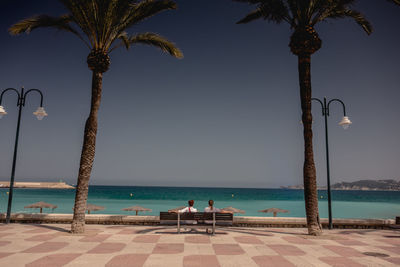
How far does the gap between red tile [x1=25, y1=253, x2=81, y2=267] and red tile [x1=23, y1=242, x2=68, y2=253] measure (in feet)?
2.34

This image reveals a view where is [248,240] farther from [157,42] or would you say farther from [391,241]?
[157,42]

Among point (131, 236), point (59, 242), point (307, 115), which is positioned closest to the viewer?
point (59, 242)

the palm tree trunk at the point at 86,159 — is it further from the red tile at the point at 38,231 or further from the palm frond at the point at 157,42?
the palm frond at the point at 157,42

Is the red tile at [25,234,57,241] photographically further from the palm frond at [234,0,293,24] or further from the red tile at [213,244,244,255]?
the palm frond at [234,0,293,24]

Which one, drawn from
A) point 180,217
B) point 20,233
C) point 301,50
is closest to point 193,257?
point 180,217

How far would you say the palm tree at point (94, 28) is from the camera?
10047mm

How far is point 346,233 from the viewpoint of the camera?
10.8 meters

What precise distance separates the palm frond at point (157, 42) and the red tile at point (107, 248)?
790 cm

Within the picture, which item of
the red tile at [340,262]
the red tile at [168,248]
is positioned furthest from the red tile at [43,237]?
the red tile at [340,262]

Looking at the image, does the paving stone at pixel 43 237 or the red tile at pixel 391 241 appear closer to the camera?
the paving stone at pixel 43 237

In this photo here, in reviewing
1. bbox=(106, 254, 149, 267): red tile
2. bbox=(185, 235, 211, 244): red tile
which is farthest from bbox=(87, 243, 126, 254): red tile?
bbox=(185, 235, 211, 244): red tile

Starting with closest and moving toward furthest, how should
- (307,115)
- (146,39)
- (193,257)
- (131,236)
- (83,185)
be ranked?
A: (193,257) < (131,236) < (83,185) < (307,115) < (146,39)

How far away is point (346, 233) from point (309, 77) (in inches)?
251

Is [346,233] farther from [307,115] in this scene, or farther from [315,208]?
[307,115]
